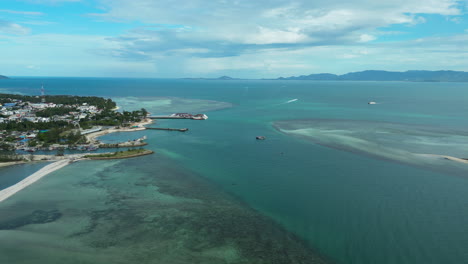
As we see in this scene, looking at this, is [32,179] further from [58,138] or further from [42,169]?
[58,138]

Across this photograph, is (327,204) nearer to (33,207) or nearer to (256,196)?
(256,196)

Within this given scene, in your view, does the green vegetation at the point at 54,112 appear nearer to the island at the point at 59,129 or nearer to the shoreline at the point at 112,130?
the island at the point at 59,129

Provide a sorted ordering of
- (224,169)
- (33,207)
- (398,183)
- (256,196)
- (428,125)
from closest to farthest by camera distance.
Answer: (33,207) → (256,196) → (398,183) → (224,169) → (428,125)

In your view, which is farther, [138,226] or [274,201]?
[274,201]

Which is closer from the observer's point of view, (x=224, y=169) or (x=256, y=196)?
(x=256, y=196)

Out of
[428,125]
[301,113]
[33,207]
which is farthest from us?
[301,113]

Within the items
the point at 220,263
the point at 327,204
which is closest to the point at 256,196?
the point at 327,204

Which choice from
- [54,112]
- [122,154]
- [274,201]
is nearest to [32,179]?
[122,154]
